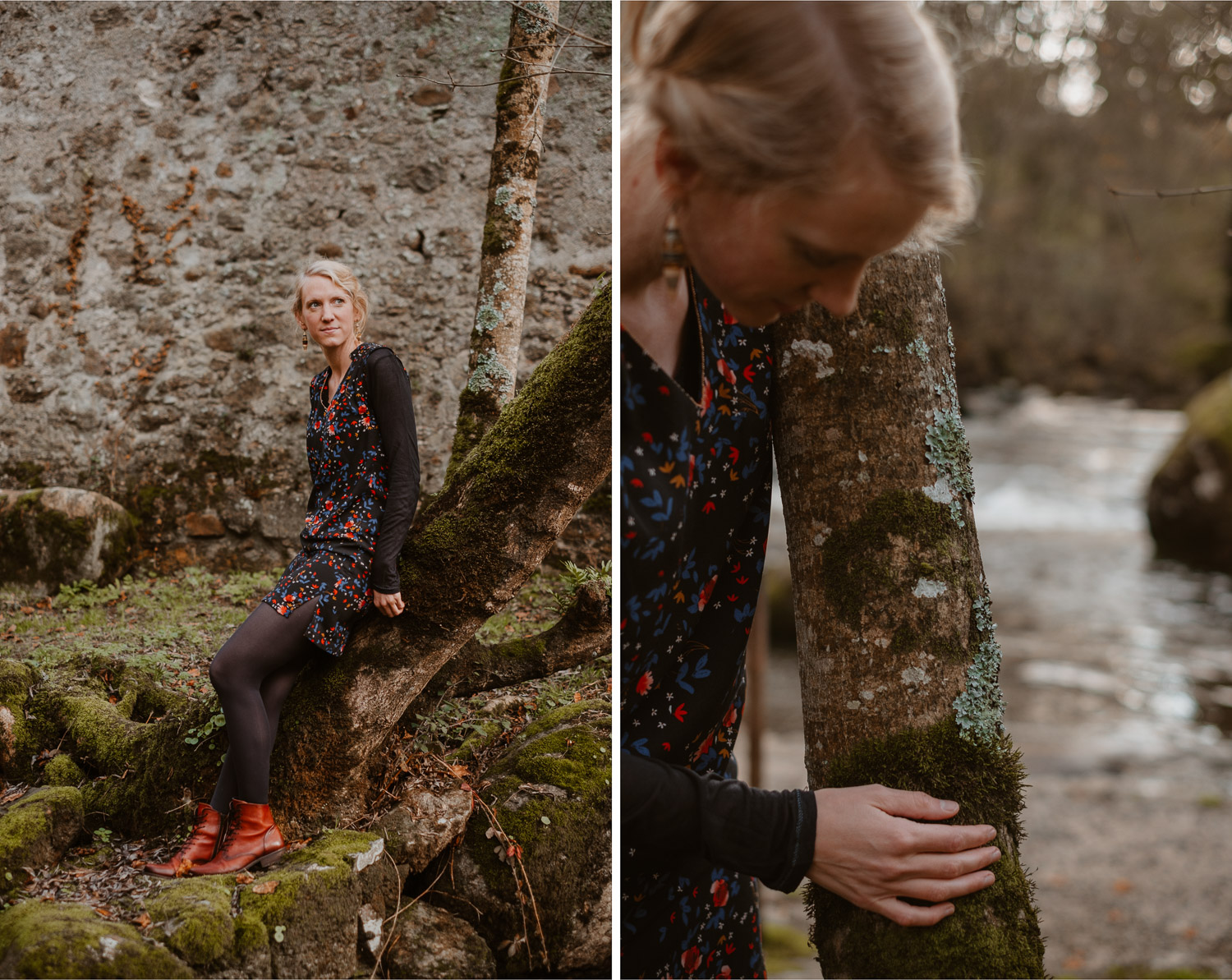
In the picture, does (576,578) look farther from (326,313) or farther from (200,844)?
(200,844)

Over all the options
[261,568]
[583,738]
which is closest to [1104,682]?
[583,738]

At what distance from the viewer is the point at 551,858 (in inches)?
64.1

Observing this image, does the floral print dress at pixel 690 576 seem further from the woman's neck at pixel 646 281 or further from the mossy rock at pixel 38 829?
the mossy rock at pixel 38 829

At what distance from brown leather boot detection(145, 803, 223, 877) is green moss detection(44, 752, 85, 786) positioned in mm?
256

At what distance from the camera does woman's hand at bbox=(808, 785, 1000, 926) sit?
1.13m

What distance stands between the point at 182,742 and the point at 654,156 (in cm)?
147

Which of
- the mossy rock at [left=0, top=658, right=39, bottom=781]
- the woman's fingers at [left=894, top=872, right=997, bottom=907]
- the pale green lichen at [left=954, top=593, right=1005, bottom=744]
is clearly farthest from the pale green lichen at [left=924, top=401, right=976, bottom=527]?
the mossy rock at [left=0, top=658, right=39, bottom=781]

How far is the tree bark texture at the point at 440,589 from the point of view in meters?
1.60

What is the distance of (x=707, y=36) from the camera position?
951mm

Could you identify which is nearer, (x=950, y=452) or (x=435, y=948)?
(x=950, y=452)

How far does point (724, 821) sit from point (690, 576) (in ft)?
1.17

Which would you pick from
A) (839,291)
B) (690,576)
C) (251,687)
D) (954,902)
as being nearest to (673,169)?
(839,291)

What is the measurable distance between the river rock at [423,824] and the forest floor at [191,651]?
4 centimetres

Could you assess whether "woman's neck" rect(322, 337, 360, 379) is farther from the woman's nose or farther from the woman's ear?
the woman's nose
